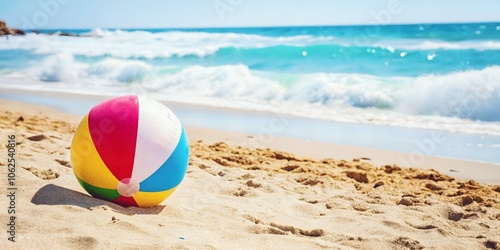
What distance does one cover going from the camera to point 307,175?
19.0ft

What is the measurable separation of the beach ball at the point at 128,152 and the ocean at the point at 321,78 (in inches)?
237

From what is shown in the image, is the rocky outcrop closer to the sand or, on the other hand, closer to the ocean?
the ocean

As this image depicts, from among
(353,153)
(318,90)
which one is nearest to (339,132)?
(353,153)

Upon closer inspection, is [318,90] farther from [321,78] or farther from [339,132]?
[339,132]

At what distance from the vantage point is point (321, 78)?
50.2 ft

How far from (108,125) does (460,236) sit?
2.93m

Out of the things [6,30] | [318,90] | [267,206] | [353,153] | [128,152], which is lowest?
[267,206]

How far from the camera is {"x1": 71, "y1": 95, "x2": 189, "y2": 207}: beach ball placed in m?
3.72

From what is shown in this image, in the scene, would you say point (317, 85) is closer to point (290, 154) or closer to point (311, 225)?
point (290, 154)

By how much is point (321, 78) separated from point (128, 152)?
1214 cm

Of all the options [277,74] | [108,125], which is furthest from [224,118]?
[277,74]

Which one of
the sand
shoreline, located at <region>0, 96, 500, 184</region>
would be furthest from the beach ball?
shoreline, located at <region>0, 96, 500, 184</region>

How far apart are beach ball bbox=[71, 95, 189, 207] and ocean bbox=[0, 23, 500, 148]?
6.01 meters

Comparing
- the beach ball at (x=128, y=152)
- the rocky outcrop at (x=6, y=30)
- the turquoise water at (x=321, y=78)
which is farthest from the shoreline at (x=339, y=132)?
the rocky outcrop at (x=6, y=30)
